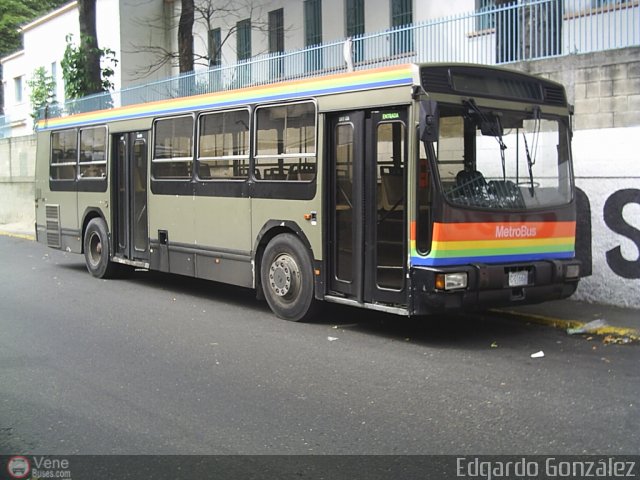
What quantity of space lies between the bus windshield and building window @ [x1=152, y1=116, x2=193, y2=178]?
4.63 m

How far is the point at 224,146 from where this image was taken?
9.92 meters

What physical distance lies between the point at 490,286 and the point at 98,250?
8357mm

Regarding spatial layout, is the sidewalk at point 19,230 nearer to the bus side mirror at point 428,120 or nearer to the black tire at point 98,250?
the black tire at point 98,250

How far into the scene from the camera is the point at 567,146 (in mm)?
8164

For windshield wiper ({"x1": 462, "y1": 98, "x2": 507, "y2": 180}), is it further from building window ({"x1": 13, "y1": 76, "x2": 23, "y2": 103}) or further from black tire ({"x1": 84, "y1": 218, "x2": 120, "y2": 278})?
building window ({"x1": 13, "y1": 76, "x2": 23, "y2": 103})

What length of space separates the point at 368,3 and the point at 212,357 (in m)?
15.8

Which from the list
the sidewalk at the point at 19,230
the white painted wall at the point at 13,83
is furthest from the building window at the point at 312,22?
the white painted wall at the point at 13,83

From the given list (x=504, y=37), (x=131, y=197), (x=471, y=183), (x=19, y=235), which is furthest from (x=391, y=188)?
(x=19, y=235)

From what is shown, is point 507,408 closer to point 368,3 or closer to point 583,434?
point 583,434

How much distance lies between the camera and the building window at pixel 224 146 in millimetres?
9555

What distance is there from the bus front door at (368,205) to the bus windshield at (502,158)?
1.70 feet

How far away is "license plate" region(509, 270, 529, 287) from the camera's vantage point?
24.5 ft

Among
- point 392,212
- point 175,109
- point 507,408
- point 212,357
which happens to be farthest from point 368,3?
point 507,408

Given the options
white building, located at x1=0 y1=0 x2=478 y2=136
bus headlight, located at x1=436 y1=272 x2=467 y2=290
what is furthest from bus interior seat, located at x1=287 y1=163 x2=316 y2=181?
white building, located at x1=0 y1=0 x2=478 y2=136
